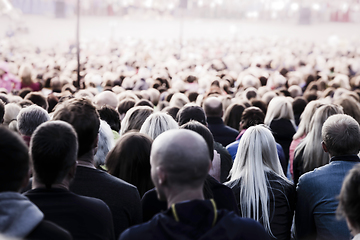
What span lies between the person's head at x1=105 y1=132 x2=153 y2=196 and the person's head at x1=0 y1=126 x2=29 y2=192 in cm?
118

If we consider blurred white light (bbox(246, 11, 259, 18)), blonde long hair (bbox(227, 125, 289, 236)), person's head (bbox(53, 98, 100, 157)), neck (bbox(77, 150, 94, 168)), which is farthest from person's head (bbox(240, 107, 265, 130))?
blurred white light (bbox(246, 11, 259, 18))

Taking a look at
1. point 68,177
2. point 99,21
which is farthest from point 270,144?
point 99,21

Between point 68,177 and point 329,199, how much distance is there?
177cm

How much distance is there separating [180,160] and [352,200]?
0.68m

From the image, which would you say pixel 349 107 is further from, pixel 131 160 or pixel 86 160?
pixel 86 160

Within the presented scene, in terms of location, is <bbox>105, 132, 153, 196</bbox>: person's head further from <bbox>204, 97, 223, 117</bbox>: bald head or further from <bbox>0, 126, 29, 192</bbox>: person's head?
<bbox>204, 97, 223, 117</bbox>: bald head

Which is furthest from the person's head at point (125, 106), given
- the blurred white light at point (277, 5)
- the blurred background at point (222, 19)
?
the blurred white light at point (277, 5)

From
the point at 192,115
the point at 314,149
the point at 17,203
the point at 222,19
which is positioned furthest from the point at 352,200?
the point at 222,19

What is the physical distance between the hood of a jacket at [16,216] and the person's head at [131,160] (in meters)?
1.25

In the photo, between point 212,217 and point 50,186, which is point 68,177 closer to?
point 50,186

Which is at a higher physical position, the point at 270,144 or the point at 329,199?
the point at 270,144

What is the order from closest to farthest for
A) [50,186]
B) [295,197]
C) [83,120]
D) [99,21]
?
[50,186]
[83,120]
[295,197]
[99,21]

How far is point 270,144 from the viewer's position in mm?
3219

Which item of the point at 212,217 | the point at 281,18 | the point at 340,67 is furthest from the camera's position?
the point at 281,18
